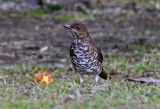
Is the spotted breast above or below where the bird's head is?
below

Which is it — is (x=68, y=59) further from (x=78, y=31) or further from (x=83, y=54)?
(x=83, y=54)

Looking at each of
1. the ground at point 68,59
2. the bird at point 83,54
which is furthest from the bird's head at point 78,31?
the ground at point 68,59

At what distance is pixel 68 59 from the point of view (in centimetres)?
959

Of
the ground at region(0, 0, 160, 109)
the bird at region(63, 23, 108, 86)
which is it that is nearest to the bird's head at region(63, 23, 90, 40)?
the bird at region(63, 23, 108, 86)

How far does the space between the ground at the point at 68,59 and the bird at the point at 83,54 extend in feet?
0.88

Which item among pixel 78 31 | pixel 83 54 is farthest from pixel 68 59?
pixel 83 54

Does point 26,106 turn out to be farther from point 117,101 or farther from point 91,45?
point 91,45

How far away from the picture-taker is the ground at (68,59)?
4.02 meters

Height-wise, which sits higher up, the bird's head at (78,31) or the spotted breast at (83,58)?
the bird's head at (78,31)

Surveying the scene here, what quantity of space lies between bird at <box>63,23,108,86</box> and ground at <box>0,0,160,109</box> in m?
0.27

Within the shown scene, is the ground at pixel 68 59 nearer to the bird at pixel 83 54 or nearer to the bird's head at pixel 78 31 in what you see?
the bird at pixel 83 54

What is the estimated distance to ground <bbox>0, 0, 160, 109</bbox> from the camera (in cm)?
402

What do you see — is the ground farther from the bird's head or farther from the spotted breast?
the bird's head

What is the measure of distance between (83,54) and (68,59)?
142 inches
